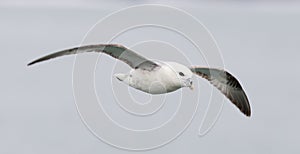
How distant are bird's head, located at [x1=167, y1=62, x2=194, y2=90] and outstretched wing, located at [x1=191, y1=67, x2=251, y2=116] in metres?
1.31

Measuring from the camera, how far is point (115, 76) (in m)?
12.2

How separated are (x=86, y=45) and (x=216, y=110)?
4157 mm

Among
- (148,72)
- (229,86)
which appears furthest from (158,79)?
(229,86)

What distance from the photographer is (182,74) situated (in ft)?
39.2

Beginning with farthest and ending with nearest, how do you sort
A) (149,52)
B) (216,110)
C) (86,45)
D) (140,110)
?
(216,110) < (140,110) < (149,52) < (86,45)

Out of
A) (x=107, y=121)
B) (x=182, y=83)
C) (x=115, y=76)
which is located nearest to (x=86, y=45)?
(x=115, y=76)

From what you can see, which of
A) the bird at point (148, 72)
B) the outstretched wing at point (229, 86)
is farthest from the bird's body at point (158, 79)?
the outstretched wing at point (229, 86)

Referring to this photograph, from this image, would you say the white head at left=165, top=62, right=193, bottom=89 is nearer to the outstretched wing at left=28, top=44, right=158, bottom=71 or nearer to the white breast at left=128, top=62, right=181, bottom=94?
the white breast at left=128, top=62, right=181, bottom=94

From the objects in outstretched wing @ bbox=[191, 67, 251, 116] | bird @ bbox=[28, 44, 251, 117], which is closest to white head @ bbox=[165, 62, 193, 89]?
bird @ bbox=[28, 44, 251, 117]

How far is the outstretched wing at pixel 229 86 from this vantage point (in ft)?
44.2

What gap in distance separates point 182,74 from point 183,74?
29mm

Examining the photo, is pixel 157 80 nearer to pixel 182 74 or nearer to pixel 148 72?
pixel 148 72

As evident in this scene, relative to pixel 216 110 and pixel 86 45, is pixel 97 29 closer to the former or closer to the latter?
pixel 86 45

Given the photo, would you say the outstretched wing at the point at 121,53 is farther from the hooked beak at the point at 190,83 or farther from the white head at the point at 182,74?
the hooked beak at the point at 190,83
